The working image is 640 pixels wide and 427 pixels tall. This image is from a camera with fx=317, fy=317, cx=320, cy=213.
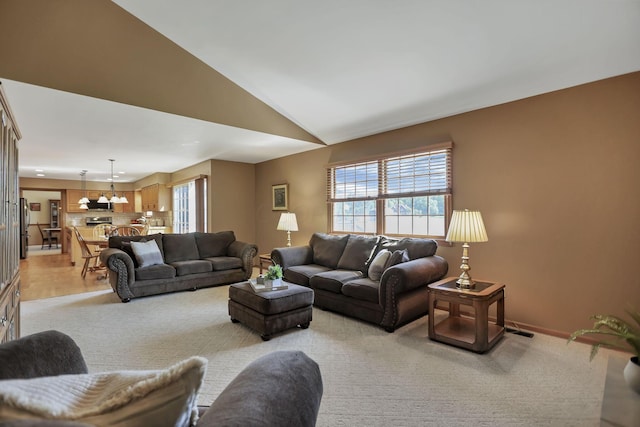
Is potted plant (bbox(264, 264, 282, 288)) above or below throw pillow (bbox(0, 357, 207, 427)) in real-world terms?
below

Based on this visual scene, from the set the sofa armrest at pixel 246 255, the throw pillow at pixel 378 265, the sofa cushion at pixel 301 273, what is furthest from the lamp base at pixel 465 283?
the sofa armrest at pixel 246 255

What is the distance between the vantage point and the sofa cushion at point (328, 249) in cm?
457

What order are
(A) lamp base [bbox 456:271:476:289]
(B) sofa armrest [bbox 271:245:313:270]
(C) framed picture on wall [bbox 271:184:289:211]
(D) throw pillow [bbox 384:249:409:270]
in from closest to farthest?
(A) lamp base [bbox 456:271:476:289] → (D) throw pillow [bbox 384:249:409:270] → (B) sofa armrest [bbox 271:245:313:270] → (C) framed picture on wall [bbox 271:184:289:211]

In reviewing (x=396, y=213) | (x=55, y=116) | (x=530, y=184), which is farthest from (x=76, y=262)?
(x=530, y=184)

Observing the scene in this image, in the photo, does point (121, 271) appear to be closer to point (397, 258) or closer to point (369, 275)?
point (369, 275)

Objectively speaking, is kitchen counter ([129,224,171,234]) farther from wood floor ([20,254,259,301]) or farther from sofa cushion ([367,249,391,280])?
sofa cushion ([367,249,391,280])

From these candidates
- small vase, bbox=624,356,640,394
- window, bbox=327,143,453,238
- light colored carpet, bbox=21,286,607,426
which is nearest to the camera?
small vase, bbox=624,356,640,394

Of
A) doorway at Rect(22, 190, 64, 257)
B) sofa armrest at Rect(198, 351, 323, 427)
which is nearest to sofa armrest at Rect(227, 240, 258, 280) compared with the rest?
sofa armrest at Rect(198, 351, 323, 427)

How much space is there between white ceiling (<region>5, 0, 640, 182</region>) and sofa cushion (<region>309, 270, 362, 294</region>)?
214cm

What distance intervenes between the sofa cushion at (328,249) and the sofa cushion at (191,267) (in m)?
1.79

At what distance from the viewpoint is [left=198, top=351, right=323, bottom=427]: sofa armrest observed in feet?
2.54

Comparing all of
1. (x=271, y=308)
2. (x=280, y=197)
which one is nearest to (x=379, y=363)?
(x=271, y=308)

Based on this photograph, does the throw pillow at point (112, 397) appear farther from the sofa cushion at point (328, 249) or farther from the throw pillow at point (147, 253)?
the throw pillow at point (147, 253)

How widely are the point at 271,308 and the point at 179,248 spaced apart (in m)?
3.08
